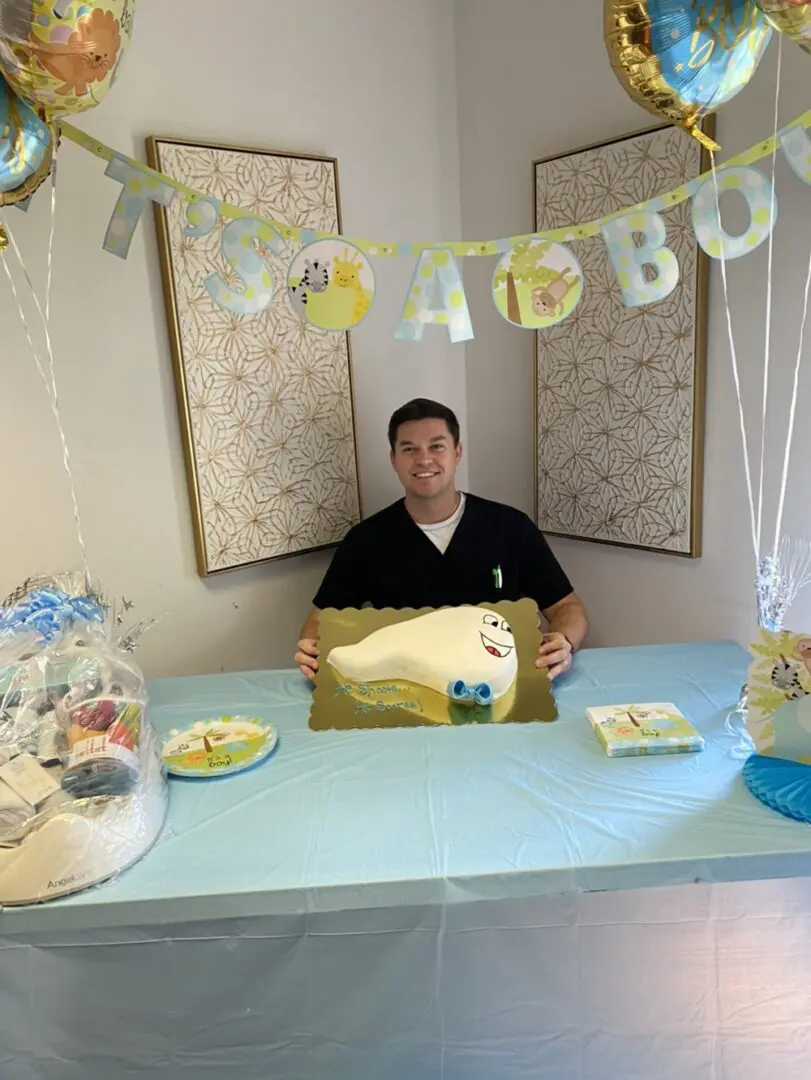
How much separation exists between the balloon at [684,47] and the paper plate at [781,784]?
3.17 ft

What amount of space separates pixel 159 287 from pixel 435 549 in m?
0.87

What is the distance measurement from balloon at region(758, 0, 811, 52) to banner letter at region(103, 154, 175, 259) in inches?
38.6

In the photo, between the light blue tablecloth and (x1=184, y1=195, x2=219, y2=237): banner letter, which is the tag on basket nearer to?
the light blue tablecloth

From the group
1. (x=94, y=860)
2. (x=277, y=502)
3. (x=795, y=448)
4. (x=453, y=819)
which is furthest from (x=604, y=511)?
(x=94, y=860)

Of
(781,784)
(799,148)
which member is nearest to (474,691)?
(781,784)

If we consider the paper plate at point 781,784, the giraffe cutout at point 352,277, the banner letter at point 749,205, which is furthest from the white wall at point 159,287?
the paper plate at point 781,784

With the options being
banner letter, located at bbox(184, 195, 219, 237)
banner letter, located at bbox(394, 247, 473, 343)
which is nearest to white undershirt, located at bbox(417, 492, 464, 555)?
banner letter, located at bbox(394, 247, 473, 343)

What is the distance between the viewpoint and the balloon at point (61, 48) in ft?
3.43

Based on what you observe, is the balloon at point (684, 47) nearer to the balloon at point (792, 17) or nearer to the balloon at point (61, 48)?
the balloon at point (792, 17)

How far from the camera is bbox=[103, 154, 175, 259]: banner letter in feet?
4.69

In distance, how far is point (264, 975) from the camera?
1.11 meters

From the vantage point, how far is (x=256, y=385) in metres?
1.91

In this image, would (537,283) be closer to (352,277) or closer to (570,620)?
(352,277)

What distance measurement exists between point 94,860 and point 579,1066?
79 centimetres
